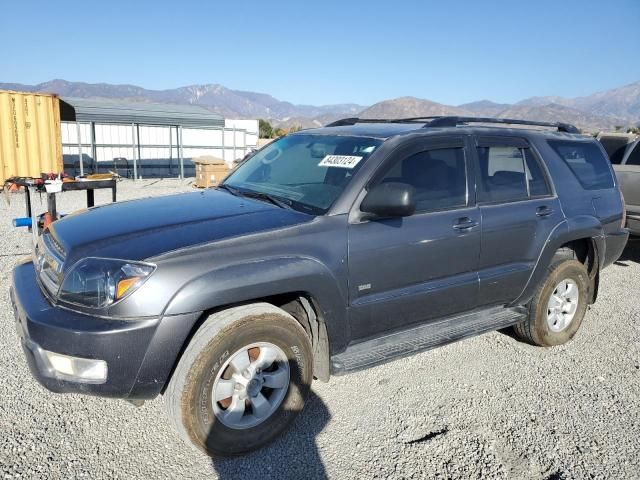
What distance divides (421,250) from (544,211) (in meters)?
1.41

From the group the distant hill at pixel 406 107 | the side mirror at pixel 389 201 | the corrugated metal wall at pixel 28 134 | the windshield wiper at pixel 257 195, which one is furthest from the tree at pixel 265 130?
the distant hill at pixel 406 107

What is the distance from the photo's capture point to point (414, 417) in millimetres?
3227

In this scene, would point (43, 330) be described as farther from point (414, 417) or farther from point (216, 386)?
point (414, 417)

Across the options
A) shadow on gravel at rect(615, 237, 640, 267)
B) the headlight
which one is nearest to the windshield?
the headlight

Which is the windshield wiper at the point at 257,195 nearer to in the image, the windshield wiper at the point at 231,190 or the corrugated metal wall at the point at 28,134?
the windshield wiper at the point at 231,190

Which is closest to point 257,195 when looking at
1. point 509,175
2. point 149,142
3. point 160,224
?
point 160,224

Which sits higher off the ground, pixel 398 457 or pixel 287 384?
pixel 287 384

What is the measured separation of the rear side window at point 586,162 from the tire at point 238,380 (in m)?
3.04

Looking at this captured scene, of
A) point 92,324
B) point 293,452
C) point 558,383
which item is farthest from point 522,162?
point 92,324

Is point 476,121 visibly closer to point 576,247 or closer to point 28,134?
point 576,247

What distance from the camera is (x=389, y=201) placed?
2959mm

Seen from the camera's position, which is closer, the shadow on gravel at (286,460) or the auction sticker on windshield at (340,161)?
the shadow on gravel at (286,460)

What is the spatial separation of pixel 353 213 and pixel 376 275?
16.4 inches

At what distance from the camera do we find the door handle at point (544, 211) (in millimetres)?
3979
